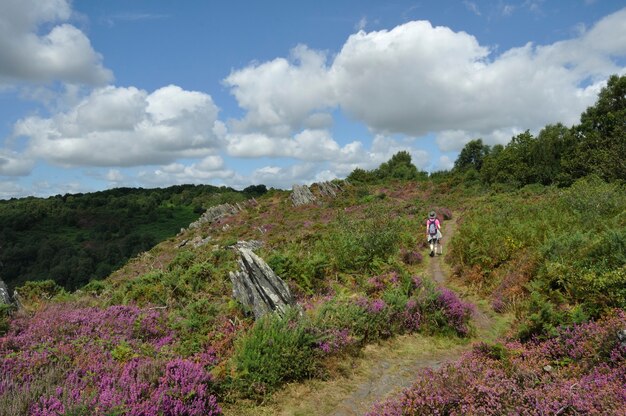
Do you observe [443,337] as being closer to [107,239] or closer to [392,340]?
[392,340]

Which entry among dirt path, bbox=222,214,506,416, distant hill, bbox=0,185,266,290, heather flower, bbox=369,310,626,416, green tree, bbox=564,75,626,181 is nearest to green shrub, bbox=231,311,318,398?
dirt path, bbox=222,214,506,416

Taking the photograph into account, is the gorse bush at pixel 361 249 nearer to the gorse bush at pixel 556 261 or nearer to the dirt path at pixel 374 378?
the gorse bush at pixel 556 261

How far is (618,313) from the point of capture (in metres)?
6.32

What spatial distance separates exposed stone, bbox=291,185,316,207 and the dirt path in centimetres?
4626

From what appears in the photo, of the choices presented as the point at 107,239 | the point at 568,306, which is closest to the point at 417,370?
the point at 568,306

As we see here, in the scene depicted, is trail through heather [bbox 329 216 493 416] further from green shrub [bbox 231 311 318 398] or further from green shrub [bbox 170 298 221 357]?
green shrub [bbox 170 298 221 357]

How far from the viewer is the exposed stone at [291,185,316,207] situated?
183 ft

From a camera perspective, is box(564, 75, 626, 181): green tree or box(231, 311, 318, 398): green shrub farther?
box(564, 75, 626, 181): green tree

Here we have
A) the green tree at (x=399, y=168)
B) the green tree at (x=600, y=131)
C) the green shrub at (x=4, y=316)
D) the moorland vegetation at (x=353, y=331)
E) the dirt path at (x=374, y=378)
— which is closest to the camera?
the moorland vegetation at (x=353, y=331)

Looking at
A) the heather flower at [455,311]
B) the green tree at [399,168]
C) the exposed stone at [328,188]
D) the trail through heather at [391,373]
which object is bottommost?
the trail through heather at [391,373]

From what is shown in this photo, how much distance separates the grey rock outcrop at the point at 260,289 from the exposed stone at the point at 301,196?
44773mm

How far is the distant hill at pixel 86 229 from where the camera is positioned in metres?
89.7

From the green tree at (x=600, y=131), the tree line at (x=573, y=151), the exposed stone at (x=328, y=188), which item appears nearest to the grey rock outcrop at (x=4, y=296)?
the tree line at (x=573, y=151)

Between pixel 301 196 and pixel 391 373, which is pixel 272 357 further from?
pixel 301 196
